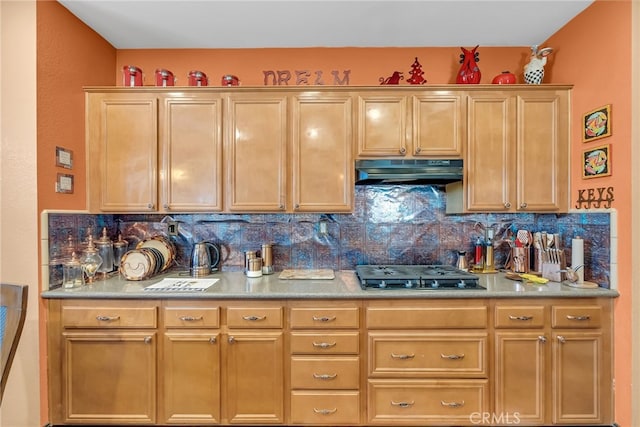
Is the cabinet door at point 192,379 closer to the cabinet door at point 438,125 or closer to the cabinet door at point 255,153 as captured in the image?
the cabinet door at point 255,153

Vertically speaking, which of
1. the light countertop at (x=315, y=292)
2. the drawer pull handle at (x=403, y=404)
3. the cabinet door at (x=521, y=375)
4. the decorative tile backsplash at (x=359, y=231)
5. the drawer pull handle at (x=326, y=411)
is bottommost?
the drawer pull handle at (x=326, y=411)

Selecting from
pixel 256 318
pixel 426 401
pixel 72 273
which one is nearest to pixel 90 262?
pixel 72 273

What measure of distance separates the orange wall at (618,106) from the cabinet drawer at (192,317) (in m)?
2.53

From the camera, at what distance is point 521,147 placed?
7.13 ft

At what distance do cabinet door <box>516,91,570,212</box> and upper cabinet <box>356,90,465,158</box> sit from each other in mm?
461

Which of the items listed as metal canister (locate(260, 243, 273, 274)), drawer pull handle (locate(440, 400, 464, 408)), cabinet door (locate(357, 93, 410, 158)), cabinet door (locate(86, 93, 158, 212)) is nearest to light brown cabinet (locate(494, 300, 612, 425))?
drawer pull handle (locate(440, 400, 464, 408))

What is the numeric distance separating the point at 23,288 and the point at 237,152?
1.39 metres

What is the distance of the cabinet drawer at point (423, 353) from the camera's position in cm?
186

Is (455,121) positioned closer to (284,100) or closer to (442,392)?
(284,100)

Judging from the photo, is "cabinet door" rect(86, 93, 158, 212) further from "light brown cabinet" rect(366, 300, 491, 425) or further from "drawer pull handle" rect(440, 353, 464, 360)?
"drawer pull handle" rect(440, 353, 464, 360)

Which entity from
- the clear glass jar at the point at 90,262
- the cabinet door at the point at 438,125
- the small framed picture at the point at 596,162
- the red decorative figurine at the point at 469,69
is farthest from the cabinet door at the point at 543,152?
the clear glass jar at the point at 90,262

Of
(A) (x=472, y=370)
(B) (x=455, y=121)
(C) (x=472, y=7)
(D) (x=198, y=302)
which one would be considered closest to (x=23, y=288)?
(D) (x=198, y=302)

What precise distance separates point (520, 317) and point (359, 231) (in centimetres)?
125

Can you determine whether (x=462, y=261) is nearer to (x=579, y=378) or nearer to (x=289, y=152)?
(x=579, y=378)
